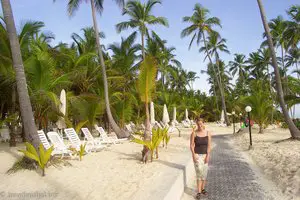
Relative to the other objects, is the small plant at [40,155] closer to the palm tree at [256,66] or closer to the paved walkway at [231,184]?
the paved walkway at [231,184]

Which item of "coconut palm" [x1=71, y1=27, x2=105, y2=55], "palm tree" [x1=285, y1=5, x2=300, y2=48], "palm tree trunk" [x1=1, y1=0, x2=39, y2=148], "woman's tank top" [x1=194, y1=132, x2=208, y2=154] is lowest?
"woman's tank top" [x1=194, y1=132, x2=208, y2=154]

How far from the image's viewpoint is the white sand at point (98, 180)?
200 inches

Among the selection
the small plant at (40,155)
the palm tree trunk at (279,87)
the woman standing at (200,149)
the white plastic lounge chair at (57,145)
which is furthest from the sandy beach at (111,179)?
the palm tree trunk at (279,87)

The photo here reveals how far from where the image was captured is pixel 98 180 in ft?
20.0

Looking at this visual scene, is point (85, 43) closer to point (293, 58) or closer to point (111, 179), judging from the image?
point (111, 179)

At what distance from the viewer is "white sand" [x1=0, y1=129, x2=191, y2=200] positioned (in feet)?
16.6

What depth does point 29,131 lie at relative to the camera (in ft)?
23.4

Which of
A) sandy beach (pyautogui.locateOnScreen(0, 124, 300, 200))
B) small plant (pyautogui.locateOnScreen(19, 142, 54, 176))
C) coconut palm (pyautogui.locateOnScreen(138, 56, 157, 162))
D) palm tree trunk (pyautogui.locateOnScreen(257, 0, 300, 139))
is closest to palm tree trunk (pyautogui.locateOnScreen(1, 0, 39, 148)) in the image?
small plant (pyautogui.locateOnScreen(19, 142, 54, 176))

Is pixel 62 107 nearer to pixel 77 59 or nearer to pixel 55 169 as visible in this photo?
pixel 55 169

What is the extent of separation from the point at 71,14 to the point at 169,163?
1207cm

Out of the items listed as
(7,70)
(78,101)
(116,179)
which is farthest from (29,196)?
(78,101)

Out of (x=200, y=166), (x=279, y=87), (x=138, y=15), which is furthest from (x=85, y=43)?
(x=200, y=166)

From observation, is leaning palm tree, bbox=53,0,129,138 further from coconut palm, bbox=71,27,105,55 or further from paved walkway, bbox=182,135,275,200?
paved walkway, bbox=182,135,275,200

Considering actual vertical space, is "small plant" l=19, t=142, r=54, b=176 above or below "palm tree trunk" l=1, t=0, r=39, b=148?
below
